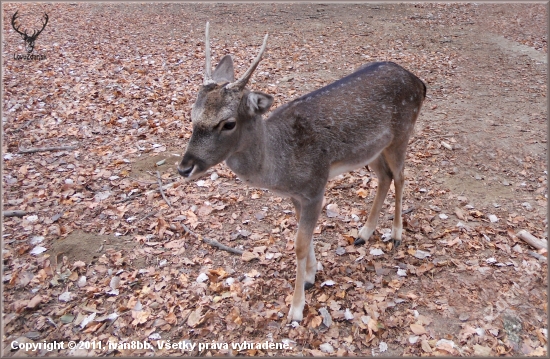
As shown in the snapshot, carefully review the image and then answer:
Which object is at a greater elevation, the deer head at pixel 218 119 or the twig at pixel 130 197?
the deer head at pixel 218 119

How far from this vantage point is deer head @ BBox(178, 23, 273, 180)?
325 cm

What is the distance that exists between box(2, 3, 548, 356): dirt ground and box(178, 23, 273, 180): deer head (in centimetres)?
183

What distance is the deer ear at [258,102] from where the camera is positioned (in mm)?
3387

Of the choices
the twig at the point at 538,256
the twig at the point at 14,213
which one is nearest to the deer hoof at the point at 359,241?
the twig at the point at 538,256

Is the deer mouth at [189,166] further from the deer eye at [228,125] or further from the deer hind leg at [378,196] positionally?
the deer hind leg at [378,196]

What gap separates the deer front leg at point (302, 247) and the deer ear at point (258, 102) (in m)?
1.13

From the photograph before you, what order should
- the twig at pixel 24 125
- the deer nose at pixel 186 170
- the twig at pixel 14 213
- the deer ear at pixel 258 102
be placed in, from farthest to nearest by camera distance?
the twig at pixel 24 125
the twig at pixel 14 213
the deer ear at pixel 258 102
the deer nose at pixel 186 170

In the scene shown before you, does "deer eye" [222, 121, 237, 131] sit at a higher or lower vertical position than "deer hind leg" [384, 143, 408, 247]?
higher

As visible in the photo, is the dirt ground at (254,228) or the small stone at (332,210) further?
the small stone at (332,210)

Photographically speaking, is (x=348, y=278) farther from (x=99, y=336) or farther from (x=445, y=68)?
(x=445, y=68)

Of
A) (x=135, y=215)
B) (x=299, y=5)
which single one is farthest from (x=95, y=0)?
(x=135, y=215)

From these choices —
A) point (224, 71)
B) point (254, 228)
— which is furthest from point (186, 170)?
point (254, 228)

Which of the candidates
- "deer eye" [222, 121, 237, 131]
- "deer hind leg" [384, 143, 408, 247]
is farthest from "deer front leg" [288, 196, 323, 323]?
"deer hind leg" [384, 143, 408, 247]

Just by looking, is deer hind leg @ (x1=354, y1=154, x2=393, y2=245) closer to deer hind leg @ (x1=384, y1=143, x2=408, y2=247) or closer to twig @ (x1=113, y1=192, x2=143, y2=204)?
deer hind leg @ (x1=384, y1=143, x2=408, y2=247)
